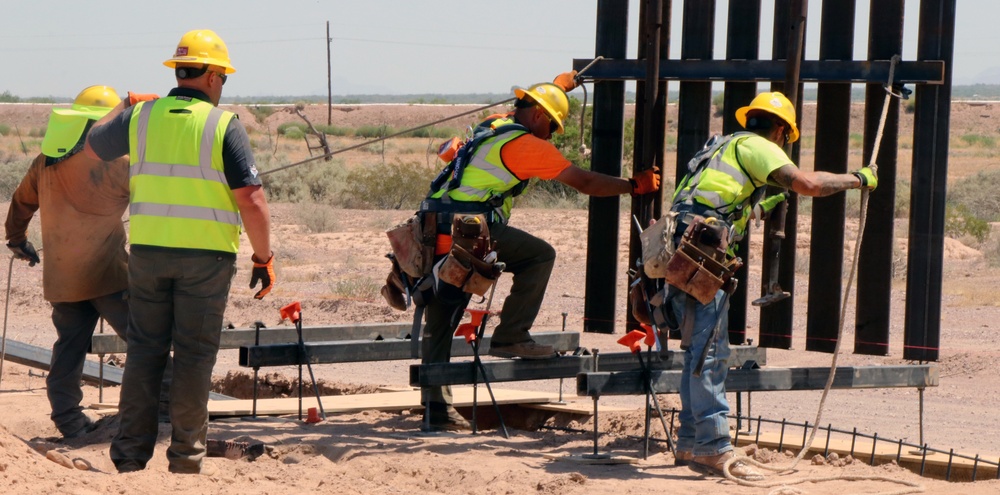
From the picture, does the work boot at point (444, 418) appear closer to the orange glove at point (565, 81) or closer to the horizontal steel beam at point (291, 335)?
the horizontal steel beam at point (291, 335)

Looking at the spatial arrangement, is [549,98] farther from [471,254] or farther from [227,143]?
[227,143]

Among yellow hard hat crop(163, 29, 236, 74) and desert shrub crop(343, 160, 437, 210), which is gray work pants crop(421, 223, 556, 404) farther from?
desert shrub crop(343, 160, 437, 210)

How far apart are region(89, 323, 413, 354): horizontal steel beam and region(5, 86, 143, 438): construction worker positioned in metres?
0.77

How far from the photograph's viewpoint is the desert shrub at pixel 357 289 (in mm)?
15805

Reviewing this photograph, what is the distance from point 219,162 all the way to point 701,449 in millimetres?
2881

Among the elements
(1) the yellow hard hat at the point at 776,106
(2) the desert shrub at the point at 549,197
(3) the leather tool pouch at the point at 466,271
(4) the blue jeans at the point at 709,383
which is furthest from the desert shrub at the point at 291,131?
(4) the blue jeans at the point at 709,383

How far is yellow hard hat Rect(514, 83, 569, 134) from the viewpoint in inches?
281

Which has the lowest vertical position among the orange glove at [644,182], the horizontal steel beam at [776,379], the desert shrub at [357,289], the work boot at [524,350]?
the desert shrub at [357,289]

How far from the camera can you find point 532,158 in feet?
22.9

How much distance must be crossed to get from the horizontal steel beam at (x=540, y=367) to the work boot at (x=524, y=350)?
4 cm

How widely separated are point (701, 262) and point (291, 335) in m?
3.61

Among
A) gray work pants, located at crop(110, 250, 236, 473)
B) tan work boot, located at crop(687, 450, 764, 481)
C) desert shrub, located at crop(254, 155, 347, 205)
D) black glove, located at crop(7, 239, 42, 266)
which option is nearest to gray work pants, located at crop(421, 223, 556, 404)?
tan work boot, located at crop(687, 450, 764, 481)

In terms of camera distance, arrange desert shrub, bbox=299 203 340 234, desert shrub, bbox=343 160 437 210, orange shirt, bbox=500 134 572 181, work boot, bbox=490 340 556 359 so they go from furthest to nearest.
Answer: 1. desert shrub, bbox=343 160 437 210
2. desert shrub, bbox=299 203 340 234
3. work boot, bbox=490 340 556 359
4. orange shirt, bbox=500 134 572 181

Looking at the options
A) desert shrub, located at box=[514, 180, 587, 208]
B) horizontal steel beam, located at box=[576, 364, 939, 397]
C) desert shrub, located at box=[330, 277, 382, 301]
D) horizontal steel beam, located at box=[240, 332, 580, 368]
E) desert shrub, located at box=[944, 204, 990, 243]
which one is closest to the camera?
horizontal steel beam, located at box=[576, 364, 939, 397]
